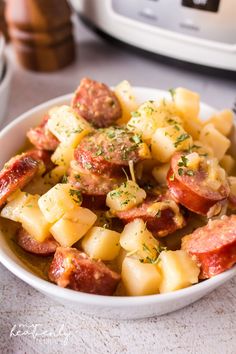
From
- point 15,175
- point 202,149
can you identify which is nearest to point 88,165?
point 15,175

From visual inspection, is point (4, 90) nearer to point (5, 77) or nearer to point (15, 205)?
point (5, 77)

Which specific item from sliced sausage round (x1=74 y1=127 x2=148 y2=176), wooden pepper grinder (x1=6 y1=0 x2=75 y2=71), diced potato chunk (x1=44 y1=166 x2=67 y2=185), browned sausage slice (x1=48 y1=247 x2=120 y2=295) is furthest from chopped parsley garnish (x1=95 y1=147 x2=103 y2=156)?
wooden pepper grinder (x1=6 y1=0 x2=75 y2=71)

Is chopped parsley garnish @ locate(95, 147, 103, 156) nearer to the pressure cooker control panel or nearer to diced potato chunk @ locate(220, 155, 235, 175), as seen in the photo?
diced potato chunk @ locate(220, 155, 235, 175)

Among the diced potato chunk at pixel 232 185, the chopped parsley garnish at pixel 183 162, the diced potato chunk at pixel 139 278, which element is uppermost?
the chopped parsley garnish at pixel 183 162

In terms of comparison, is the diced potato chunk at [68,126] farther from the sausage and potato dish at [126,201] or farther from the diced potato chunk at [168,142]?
the diced potato chunk at [168,142]

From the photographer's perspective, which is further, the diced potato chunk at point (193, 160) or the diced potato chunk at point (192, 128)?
the diced potato chunk at point (192, 128)

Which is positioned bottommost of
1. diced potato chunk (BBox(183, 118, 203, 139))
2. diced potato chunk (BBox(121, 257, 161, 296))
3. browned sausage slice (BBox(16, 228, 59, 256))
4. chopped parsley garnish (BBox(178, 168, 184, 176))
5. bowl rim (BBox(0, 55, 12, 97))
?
browned sausage slice (BBox(16, 228, 59, 256))

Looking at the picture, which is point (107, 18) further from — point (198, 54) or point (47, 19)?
point (198, 54)

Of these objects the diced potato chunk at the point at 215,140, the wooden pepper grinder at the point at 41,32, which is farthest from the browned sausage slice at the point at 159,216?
the wooden pepper grinder at the point at 41,32
